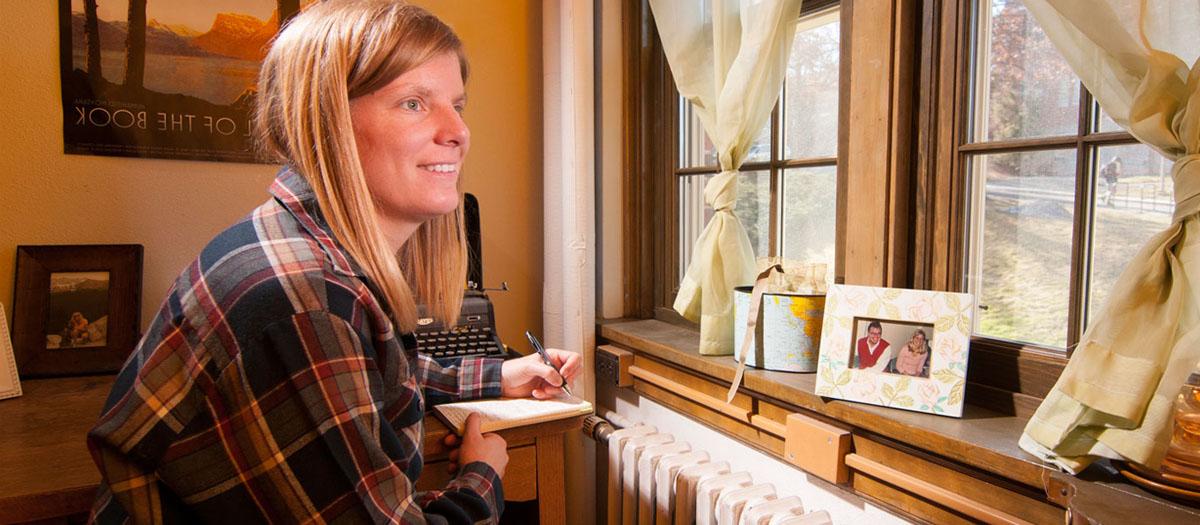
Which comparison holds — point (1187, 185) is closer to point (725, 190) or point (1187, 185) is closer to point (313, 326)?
point (725, 190)

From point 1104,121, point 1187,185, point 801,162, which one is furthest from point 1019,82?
point 801,162

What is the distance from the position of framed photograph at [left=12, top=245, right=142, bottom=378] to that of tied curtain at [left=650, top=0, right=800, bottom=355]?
4.24 ft

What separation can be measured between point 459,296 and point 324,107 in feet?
1.58

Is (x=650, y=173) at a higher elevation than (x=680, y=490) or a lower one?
higher

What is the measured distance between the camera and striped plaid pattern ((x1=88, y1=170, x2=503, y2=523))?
713 millimetres

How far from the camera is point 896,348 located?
4.16 feet

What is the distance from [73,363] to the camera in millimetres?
1557

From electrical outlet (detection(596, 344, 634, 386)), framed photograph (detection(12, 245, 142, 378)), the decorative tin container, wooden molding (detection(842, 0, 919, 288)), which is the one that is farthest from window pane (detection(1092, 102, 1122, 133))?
framed photograph (detection(12, 245, 142, 378))

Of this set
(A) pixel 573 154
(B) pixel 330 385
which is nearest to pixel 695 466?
(A) pixel 573 154

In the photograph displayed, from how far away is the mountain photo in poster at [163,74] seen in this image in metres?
1.67

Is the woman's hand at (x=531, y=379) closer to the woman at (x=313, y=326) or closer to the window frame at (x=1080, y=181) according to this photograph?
the woman at (x=313, y=326)

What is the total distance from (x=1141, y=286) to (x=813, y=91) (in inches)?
34.2

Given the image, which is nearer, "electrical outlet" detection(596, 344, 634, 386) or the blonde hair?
the blonde hair

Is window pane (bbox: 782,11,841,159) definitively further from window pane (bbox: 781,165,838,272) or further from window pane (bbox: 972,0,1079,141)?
window pane (bbox: 972,0,1079,141)
